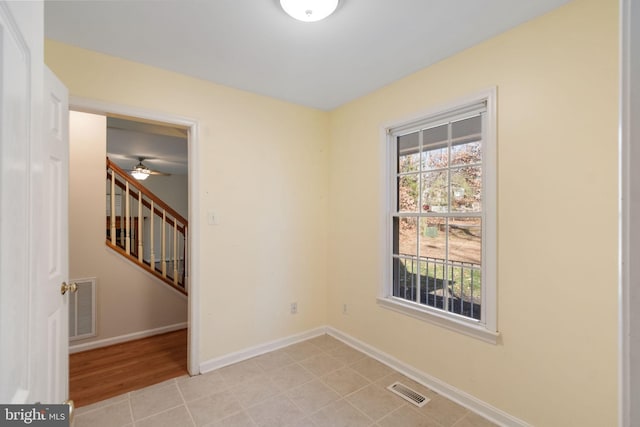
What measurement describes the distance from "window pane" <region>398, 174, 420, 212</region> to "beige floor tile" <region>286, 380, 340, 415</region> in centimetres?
165

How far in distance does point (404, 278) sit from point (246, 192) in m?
1.70

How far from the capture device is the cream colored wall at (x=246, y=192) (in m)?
2.29

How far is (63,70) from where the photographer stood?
2035 millimetres

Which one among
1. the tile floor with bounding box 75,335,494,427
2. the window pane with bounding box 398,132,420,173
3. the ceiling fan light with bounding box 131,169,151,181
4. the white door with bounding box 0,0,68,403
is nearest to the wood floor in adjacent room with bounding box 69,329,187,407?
the tile floor with bounding box 75,335,494,427

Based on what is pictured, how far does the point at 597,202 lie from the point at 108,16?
2986 millimetres

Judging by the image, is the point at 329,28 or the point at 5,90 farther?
the point at 329,28

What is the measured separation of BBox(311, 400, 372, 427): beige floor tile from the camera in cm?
Answer: 192

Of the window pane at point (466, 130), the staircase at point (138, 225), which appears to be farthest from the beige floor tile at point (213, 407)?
→ the window pane at point (466, 130)

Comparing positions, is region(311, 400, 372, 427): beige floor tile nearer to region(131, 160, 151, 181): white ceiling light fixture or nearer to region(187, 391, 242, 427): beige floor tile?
region(187, 391, 242, 427): beige floor tile

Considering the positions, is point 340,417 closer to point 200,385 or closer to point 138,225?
point 200,385

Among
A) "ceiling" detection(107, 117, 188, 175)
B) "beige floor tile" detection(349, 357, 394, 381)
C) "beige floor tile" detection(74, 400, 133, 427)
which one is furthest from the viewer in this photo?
"ceiling" detection(107, 117, 188, 175)

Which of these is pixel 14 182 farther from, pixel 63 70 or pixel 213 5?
pixel 63 70

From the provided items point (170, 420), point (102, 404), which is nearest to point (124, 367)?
point (102, 404)
